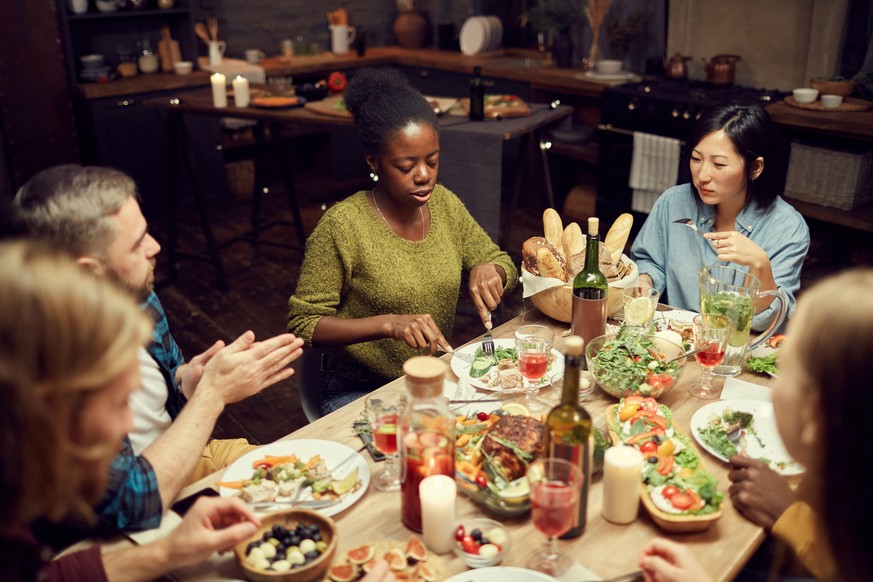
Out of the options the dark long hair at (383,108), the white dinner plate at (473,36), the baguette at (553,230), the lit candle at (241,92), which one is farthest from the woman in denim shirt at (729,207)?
the white dinner plate at (473,36)

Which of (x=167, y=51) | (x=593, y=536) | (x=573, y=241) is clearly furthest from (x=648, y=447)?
(x=167, y=51)

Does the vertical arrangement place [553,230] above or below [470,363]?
above

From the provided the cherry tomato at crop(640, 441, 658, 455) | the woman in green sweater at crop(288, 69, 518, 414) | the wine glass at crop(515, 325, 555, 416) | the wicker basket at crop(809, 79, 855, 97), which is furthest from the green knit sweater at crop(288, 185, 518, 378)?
the wicker basket at crop(809, 79, 855, 97)

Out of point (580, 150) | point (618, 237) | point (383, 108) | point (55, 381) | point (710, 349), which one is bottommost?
point (580, 150)

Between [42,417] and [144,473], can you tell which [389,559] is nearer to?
[144,473]

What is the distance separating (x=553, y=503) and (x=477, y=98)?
10.8 feet

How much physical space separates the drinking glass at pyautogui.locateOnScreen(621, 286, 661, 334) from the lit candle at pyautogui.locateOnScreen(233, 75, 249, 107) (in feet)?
9.80

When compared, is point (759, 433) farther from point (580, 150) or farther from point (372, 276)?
point (580, 150)

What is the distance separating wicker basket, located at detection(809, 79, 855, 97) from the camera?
14.0ft

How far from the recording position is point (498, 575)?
4.05ft

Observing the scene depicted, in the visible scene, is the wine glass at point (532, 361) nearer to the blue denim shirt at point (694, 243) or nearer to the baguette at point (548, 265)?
the baguette at point (548, 265)

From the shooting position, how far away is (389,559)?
1283 millimetres

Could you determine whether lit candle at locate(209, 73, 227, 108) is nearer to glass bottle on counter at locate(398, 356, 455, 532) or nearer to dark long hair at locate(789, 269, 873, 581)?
glass bottle on counter at locate(398, 356, 455, 532)

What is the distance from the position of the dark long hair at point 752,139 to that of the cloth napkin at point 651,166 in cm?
234
